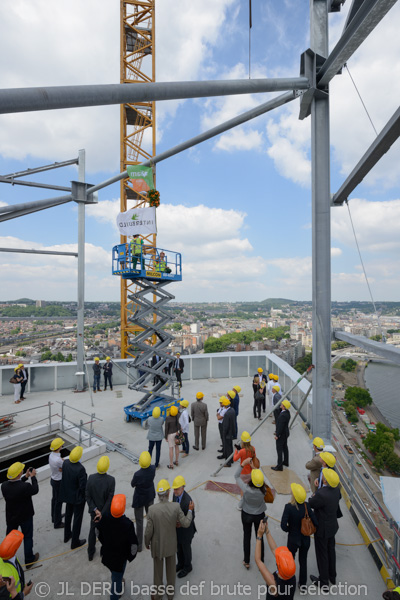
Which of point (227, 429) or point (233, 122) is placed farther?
point (227, 429)

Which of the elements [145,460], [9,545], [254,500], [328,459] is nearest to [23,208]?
[145,460]

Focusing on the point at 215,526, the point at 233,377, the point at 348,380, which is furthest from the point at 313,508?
the point at 348,380

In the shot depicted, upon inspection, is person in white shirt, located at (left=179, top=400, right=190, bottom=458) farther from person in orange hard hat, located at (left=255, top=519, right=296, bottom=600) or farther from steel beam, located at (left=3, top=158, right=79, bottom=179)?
steel beam, located at (left=3, top=158, right=79, bottom=179)

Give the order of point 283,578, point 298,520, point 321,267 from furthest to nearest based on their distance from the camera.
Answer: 1. point 321,267
2. point 298,520
3. point 283,578

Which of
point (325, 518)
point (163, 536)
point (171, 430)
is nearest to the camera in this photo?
point (163, 536)

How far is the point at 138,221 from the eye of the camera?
32.9 ft

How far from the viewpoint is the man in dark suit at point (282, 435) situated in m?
6.80

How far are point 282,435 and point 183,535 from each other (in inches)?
141

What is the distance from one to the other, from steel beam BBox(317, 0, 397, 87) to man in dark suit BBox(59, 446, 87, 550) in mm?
8166

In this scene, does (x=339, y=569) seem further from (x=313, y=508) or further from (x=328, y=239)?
(x=328, y=239)

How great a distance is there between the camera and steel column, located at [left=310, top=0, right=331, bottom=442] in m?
6.45

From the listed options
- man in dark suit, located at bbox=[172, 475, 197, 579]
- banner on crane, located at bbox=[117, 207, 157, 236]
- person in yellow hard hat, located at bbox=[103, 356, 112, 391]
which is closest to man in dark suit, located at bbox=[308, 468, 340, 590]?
man in dark suit, located at bbox=[172, 475, 197, 579]

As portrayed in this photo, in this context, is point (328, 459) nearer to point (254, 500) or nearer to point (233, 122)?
point (254, 500)

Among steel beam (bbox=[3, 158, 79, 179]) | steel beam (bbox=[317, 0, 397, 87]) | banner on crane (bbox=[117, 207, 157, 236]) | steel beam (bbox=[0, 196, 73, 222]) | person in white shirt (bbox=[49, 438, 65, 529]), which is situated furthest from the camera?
steel beam (bbox=[3, 158, 79, 179])
